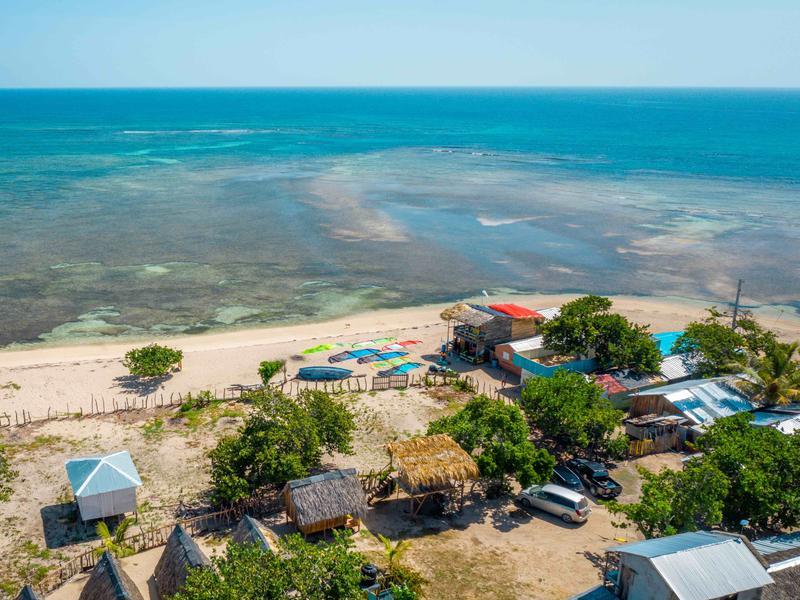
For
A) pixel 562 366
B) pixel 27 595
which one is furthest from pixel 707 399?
pixel 27 595

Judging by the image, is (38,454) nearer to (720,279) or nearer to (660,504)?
(660,504)

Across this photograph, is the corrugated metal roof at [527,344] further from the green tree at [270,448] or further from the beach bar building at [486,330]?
the green tree at [270,448]

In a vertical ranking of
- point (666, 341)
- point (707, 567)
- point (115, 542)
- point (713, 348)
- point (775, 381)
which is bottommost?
point (115, 542)

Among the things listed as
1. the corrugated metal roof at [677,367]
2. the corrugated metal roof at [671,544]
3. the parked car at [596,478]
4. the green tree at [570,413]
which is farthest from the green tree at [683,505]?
the corrugated metal roof at [677,367]

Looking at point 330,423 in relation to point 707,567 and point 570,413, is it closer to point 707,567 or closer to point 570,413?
point 570,413

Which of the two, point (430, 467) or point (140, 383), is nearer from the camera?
point (430, 467)

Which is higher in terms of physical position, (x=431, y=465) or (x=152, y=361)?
(x=431, y=465)

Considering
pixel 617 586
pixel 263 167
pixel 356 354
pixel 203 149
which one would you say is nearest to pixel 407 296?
pixel 356 354
